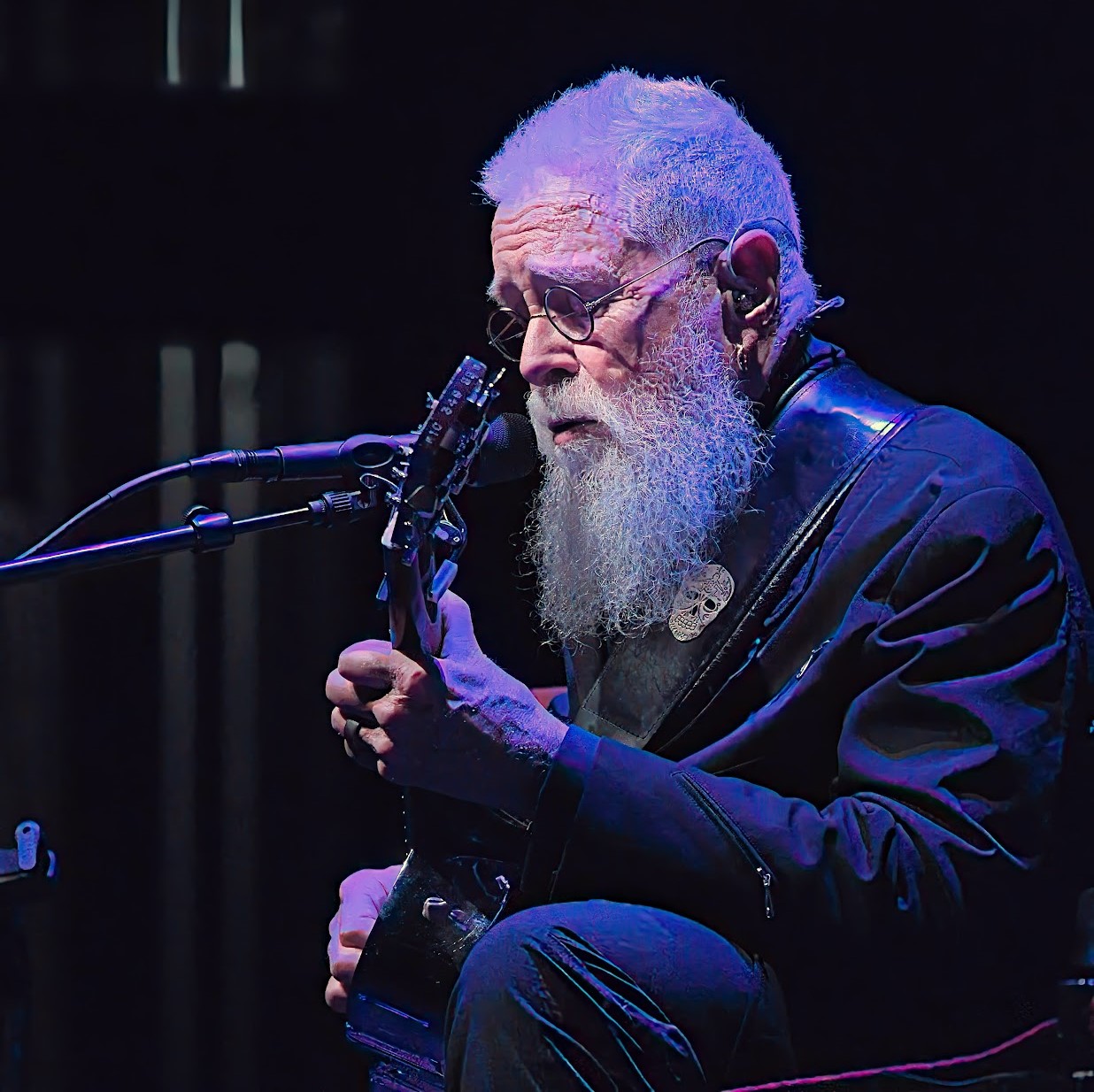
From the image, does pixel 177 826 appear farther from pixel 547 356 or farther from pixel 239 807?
pixel 547 356

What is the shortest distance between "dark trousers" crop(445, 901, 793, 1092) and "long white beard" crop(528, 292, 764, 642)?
0.62 m

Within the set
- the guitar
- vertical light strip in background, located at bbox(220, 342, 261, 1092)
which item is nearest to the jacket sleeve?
the guitar

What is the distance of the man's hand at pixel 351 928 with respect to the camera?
2.15 metres

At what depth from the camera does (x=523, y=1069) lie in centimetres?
165

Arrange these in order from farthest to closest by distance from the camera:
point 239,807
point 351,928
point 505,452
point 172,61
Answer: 1. point 239,807
2. point 172,61
3. point 351,928
4. point 505,452

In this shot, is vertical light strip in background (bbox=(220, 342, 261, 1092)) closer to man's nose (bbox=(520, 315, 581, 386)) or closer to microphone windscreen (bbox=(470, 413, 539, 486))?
man's nose (bbox=(520, 315, 581, 386))

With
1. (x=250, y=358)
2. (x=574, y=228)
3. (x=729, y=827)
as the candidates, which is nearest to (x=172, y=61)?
(x=250, y=358)

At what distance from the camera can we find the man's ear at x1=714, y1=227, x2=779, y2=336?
2.27 meters

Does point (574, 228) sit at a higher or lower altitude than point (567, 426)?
higher

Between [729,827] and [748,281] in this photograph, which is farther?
[748,281]

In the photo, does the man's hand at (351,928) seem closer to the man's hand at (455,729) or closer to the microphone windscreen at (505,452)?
the man's hand at (455,729)

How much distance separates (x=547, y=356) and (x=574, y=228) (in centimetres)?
20

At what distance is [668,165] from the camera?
227 cm

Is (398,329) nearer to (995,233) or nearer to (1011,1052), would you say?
(995,233)
